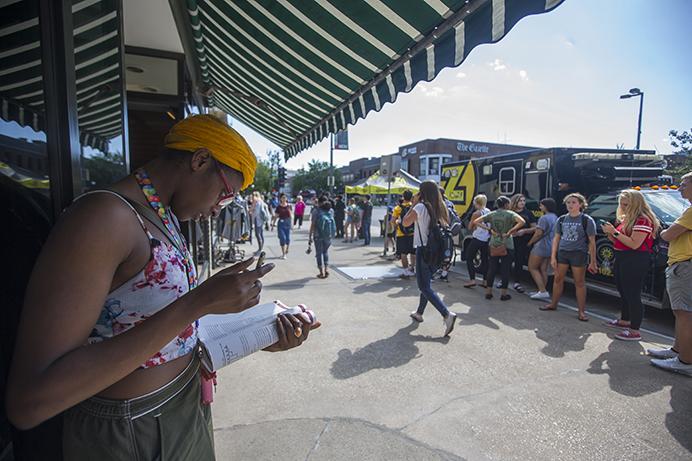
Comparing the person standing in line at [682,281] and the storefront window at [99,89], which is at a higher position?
the storefront window at [99,89]

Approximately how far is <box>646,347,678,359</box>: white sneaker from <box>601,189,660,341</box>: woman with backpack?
0.50 meters

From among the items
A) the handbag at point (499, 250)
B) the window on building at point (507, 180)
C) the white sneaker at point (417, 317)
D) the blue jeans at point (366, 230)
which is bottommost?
the white sneaker at point (417, 317)

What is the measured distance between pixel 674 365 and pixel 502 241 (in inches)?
114

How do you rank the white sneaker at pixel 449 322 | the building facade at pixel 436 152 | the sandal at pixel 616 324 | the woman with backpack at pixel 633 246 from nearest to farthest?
1. the woman with backpack at pixel 633 246
2. the white sneaker at pixel 449 322
3. the sandal at pixel 616 324
4. the building facade at pixel 436 152

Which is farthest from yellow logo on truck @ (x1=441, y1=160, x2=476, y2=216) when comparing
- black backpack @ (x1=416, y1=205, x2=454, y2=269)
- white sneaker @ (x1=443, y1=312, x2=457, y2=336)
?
white sneaker @ (x1=443, y1=312, x2=457, y2=336)

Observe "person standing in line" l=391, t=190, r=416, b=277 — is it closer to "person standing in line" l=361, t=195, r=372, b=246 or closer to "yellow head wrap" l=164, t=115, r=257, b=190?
"person standing in line" l=361, t=195, r=372, b=246

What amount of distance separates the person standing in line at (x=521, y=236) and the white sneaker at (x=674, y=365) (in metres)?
3.09

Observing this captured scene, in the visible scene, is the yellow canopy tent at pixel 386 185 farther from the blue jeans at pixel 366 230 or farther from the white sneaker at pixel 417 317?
the white sneaker at pixel 417 317

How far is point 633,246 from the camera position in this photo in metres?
4.46

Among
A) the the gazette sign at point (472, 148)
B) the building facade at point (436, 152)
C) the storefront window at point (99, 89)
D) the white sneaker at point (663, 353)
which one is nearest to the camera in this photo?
the storefront window at point (99, 89)

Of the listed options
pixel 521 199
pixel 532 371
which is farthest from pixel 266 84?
pixel 521 199

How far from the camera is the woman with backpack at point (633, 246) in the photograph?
176 inches

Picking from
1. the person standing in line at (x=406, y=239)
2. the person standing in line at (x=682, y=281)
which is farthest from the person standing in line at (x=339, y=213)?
the person standing in line at (x=682, y=281)

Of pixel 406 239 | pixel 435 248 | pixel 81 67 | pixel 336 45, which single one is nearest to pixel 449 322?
pixel 435 248
